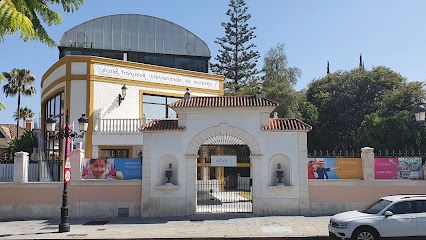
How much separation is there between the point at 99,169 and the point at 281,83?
26749 millimetres

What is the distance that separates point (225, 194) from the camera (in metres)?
23.5

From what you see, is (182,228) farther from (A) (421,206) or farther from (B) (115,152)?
(B) (115,152)

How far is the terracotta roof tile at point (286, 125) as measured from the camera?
19406 mm

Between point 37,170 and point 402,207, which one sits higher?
point 37,170

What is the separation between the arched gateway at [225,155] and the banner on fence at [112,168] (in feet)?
2.15

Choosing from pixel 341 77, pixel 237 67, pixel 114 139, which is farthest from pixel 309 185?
pixel 237 67

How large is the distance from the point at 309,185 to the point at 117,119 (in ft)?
A: 38.9

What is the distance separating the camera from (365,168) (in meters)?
19.3

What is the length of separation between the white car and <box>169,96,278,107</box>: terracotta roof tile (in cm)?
771

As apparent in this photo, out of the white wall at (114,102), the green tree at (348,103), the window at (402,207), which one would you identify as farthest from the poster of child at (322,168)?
the green tree at (348,103)

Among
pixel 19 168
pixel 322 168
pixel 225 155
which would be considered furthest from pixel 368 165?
pixel 19 168

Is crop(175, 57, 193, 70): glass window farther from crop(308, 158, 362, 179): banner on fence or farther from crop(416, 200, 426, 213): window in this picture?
crop(416, 200, 426, 213): window

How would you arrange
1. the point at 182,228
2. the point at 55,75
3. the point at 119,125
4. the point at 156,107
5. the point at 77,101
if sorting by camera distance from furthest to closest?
1. the point at 156,107
2. the point at 55,75
3. the point at 119,125
4. the point at 77,101
5. the point at 182,228

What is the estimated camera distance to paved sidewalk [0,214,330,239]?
1505 cm
